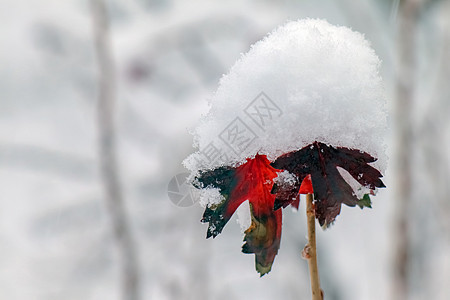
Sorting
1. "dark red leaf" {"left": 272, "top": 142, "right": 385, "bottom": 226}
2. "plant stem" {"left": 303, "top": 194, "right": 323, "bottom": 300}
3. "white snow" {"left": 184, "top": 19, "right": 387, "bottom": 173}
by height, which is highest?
"white snow" {"left": 184, "top": 19, "right": 387, "bottom": 173}

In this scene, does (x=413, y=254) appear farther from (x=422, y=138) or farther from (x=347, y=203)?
(x=347, y=203)

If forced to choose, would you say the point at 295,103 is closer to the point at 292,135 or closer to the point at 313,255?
the point at 292,135

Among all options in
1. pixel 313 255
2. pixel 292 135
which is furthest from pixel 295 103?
pixel 313 255

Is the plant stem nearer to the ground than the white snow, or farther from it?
nearer to the ground

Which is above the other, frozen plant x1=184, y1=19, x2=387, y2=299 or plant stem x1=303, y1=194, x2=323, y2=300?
frozen plant x1=184, y1=19, x2=387, y2=299

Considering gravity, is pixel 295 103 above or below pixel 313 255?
above
